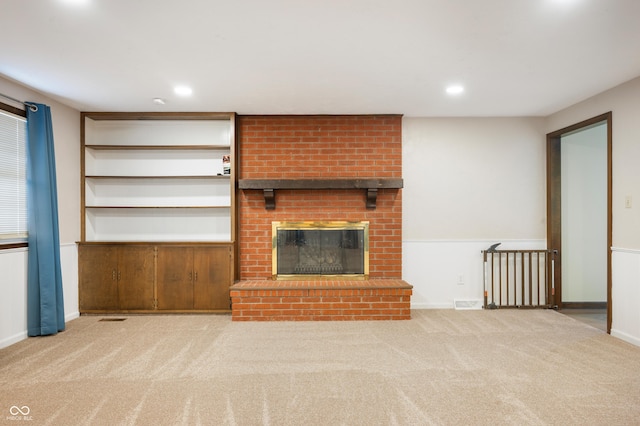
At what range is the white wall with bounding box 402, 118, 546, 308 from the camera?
4.18 meters

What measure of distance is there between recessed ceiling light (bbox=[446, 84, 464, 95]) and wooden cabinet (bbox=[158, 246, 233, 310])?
2914mm

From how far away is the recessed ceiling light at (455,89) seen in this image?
10.3ft

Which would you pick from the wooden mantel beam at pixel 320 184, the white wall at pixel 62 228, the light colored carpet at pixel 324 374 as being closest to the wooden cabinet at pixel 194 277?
the light colored carpet at pixel 324 374

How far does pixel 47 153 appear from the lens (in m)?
3.25

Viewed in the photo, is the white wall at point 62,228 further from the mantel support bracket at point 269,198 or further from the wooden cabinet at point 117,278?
the mantel support bracket at point 269,198

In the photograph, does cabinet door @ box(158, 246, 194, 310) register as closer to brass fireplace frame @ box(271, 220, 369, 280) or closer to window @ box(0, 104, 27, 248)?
brass fireplace frame @ box(271, 220, 369, 280)

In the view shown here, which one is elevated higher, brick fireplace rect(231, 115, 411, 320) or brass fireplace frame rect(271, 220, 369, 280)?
brick fireplace rect(231, 115, 411, 320)

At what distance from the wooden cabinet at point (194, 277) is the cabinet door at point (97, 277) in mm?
543

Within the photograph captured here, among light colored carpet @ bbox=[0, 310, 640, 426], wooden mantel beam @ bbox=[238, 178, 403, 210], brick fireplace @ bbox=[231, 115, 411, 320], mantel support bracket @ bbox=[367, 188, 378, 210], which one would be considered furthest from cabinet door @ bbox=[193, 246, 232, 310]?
mantel support bracket @ bbox=[367, 188, 378, 210]

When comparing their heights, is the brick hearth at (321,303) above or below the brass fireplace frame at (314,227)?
below

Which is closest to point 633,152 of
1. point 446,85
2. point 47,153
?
point 446,85

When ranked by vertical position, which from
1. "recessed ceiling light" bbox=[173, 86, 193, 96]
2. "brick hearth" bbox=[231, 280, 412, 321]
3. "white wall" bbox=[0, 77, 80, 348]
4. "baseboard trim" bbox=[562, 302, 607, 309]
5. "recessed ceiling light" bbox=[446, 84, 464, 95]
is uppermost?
"recessed ceiling light" bbox=[173, 86, 193, 96]

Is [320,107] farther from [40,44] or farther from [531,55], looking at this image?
[40,44]

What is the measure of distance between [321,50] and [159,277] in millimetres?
3099
